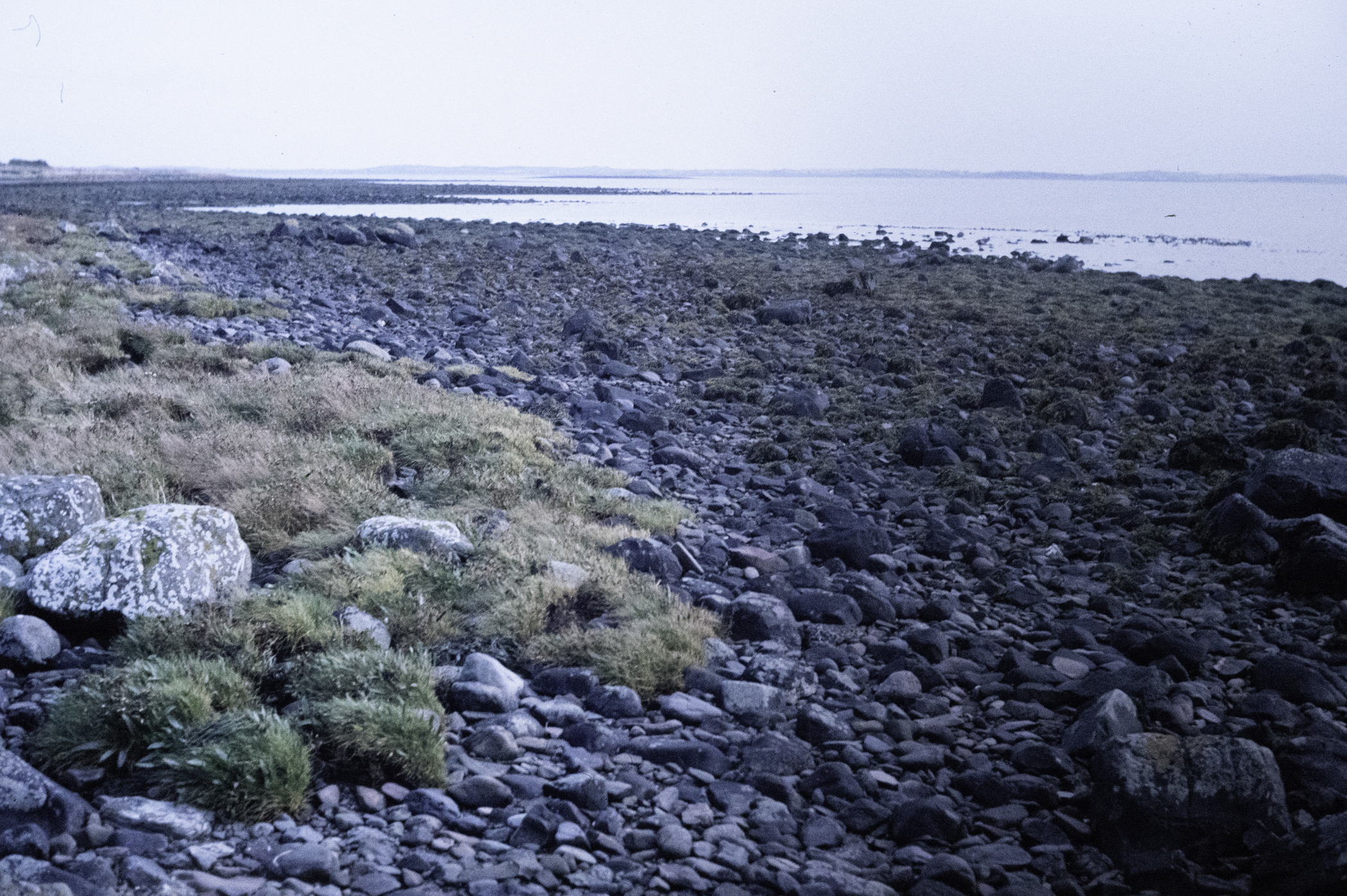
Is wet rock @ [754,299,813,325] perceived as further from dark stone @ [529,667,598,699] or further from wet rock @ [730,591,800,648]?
dark stone @ [529,667,598,699]

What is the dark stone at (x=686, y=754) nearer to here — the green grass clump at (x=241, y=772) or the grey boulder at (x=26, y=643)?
the green grass clump at (x=241, y=772)

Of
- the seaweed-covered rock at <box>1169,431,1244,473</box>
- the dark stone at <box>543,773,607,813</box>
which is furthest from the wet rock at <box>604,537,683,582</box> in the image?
the seaweed-covered rock at <box>1169,431,1244,473</box>

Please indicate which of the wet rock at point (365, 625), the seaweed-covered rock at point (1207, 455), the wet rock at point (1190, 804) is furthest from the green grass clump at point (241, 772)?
the seaweed-covered rock at point (1207, 455)

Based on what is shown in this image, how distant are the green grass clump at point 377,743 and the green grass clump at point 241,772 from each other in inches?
8.2

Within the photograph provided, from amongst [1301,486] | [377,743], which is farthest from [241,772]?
[1301,486]

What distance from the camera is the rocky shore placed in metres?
3.64

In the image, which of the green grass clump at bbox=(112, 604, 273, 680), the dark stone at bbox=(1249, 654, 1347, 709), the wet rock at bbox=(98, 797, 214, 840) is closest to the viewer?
the wet rock at bbox=(98, 797, 214, 840)

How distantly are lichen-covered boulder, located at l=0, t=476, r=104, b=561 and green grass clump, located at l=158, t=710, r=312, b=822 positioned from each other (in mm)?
2956

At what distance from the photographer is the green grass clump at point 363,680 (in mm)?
4488

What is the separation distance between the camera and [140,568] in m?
5.18


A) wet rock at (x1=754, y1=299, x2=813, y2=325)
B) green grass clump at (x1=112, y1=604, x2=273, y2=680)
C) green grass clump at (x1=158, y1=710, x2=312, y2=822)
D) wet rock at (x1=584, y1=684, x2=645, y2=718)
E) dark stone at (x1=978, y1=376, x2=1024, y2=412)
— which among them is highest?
wet rock at (x1=754, y1=299, x2=813, y2=325)

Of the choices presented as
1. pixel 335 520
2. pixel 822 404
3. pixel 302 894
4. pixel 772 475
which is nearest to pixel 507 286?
pixel 822 404

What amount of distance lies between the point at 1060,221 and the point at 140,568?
2961 inches

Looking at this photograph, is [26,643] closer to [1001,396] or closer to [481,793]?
[481,793]
